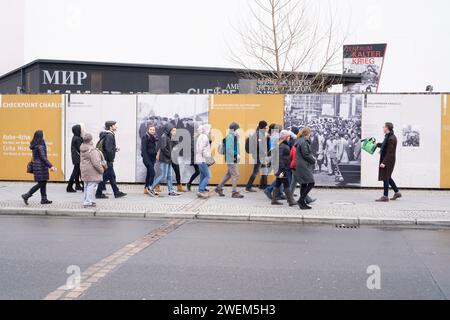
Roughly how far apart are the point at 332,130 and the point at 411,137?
2.03 meters

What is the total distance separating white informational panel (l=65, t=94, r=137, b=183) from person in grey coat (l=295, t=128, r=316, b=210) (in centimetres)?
570

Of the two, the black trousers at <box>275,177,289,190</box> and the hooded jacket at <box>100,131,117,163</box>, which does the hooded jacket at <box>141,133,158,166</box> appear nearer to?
the hooded jacket at <box>100,131,117,163</box>

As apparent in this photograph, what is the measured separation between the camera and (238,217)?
11.3 metres

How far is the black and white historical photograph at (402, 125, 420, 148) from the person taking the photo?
1504cm

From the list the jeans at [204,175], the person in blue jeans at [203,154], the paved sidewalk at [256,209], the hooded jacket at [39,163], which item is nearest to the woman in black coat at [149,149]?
the paved sidewalk at [256,209]

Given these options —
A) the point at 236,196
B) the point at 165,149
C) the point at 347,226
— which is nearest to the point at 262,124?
the point at 236,196

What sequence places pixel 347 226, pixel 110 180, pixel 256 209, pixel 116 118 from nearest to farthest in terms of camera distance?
pixel 347 226 < pixel 256 209 < pixel 110 180 < pixel 116 118

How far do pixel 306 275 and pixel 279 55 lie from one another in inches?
592

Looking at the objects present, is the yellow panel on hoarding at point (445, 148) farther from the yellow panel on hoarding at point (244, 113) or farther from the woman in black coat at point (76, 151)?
the woman in black coat at point (76, 151)

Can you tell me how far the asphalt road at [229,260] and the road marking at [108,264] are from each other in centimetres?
9

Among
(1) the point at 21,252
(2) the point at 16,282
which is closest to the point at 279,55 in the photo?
(1) the point at 21,252

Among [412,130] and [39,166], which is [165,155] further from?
[412,130]

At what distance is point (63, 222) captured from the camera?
10828mm
